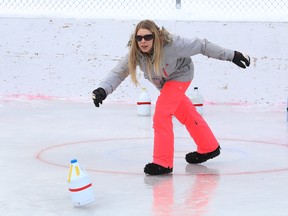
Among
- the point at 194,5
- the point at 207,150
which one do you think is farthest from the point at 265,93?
the point at 207,150

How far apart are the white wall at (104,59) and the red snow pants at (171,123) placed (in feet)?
18.4

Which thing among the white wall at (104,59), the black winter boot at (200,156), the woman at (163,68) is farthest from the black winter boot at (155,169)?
the white wall at (104,59)

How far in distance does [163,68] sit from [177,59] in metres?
0.13

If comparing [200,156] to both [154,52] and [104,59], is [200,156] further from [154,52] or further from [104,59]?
[104,59]

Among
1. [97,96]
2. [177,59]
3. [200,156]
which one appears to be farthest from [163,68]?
[200,156]

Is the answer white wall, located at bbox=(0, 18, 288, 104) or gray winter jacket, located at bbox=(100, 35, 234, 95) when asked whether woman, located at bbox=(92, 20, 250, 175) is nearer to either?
gray winter jacket, located at bbox=(100, 35, 234, 95)

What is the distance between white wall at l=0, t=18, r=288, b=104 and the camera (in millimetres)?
11312

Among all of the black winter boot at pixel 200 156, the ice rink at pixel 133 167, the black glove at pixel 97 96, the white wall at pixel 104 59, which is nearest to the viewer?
the ice rink at pixel 133 167

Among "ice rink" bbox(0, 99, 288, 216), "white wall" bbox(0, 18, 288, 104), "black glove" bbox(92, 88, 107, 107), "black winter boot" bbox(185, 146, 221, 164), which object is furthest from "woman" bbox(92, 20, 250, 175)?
"white wall" bbox(0, 18, 288, 104)

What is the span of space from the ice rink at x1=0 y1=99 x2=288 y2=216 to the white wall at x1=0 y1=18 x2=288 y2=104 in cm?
145

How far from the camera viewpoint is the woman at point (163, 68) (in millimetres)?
5320

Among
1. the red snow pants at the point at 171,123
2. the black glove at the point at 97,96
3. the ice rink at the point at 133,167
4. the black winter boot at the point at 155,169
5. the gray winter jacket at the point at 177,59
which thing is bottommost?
the ice rink at the point at 133,167

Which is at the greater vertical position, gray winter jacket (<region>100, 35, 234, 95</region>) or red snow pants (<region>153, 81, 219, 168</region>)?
gray winter jacket (<region>100, 35, 234, 95</region>)

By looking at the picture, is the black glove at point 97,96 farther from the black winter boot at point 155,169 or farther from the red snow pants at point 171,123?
the black winter boot at point 155,169
